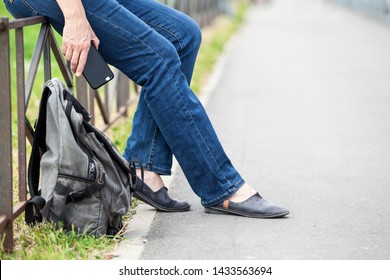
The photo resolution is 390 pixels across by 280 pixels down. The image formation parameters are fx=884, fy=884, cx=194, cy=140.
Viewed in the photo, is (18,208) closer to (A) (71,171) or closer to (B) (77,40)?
(A) (71,171)

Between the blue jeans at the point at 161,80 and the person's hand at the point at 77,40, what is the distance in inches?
3.6

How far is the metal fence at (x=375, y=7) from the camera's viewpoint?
86.3 feet

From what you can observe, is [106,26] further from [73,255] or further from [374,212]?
[374,212]

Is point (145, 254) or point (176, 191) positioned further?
point (176, 191)

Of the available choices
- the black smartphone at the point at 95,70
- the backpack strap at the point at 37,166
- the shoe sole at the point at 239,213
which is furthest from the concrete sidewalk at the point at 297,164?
the black smartphone at the point at 95,70

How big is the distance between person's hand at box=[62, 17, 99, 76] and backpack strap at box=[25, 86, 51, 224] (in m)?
0.21

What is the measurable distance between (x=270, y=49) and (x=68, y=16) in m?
12.7

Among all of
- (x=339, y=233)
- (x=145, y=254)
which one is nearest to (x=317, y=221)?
(x=339, y=233)

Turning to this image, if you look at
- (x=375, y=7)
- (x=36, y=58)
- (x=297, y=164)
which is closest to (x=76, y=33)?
(x=36, y=58)

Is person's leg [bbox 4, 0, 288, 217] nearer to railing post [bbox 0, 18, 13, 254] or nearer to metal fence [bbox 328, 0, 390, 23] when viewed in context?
railing post [bbox 0, 18, 13, 254]

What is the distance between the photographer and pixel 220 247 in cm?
379

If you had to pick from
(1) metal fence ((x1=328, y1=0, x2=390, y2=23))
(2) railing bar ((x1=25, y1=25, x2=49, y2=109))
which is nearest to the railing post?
(2) railing bar ((x1=25, y1=25, x2=49, y2=109))

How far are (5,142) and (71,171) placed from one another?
30 cm

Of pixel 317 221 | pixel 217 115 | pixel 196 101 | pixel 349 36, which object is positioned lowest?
pixel 349 36
